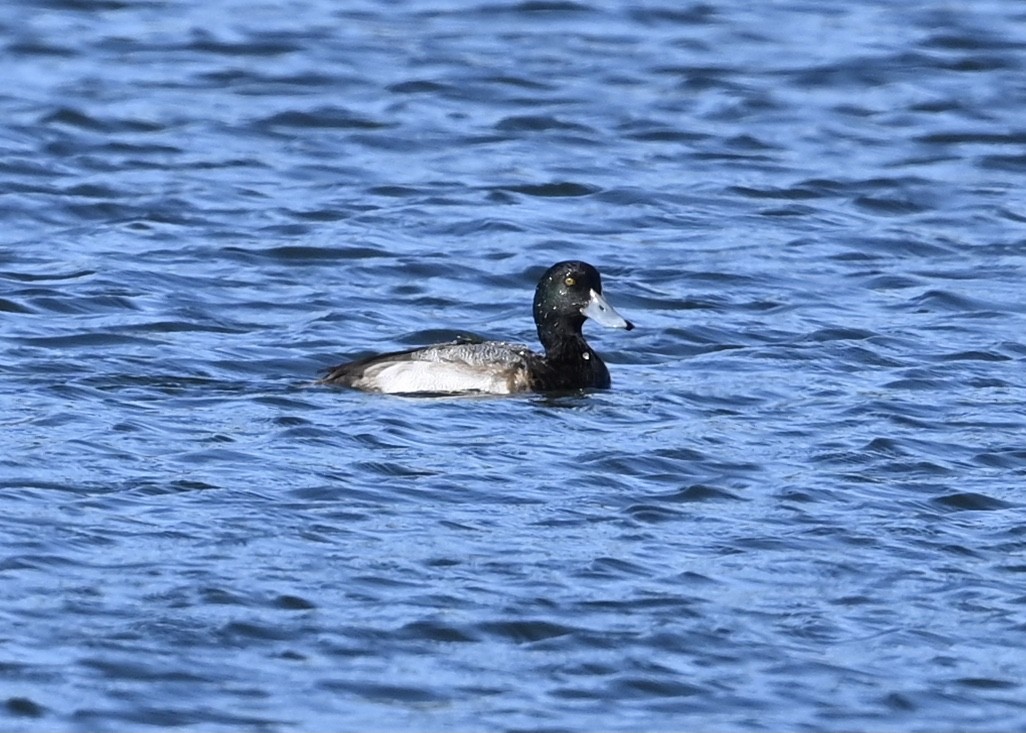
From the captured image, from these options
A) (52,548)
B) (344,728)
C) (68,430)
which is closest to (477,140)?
(68,430)

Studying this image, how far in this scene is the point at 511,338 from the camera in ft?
48.5

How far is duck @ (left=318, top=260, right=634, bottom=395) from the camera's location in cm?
1281

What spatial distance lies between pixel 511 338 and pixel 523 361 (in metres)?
1.46

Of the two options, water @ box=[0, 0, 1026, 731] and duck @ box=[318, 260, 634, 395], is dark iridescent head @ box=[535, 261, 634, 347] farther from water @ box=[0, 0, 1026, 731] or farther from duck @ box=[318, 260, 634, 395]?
water @ box=[0, 0, 1026, 731]

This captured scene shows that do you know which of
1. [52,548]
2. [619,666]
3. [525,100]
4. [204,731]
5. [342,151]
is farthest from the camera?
[525,100]

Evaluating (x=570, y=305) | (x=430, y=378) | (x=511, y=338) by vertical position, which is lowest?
(x=511, y=338)

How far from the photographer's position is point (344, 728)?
760cm

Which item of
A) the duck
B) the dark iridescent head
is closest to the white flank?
the duck

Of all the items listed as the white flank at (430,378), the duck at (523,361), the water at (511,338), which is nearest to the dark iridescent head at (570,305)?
the duck at (523,361)

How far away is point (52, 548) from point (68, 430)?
7.24 feet

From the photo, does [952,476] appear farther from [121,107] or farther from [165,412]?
[121,107]

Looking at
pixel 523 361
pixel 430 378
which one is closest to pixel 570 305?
pixel 523 361

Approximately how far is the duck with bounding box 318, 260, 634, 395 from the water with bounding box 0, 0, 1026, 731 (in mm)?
189

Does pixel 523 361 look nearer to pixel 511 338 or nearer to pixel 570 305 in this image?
pixel 570 305
